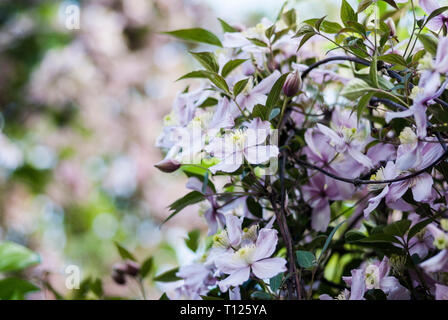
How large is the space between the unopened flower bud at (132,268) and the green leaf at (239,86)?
31 centimetres

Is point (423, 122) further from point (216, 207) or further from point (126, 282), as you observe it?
point (126, 282)

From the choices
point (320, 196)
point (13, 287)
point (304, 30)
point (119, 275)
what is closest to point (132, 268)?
point (119, 275)

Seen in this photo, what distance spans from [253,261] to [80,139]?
8.82 ft

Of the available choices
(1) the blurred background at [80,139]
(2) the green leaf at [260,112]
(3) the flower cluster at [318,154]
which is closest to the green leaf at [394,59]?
(3) the flower cluster at [318,154]

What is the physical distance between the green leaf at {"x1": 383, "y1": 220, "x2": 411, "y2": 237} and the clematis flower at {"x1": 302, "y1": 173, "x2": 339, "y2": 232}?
109 millimetres

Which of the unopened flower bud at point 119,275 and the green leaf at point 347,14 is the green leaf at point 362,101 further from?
the unopened flower bud at point 119,275

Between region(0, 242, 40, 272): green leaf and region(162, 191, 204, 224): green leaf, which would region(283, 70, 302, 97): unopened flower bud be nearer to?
region(162, 191, 204, 224): green leaf

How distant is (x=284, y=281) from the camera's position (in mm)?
400

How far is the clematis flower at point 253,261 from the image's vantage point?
14.6 inches

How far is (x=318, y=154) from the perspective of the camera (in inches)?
18.6

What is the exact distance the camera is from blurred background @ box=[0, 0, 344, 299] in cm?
271

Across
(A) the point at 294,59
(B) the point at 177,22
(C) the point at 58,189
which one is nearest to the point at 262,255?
(A) the point at 294,59

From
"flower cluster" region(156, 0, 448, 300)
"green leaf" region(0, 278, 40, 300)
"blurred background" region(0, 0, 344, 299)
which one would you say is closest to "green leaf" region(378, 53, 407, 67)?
"flower cluster" region(156, 0, 448, 300)
